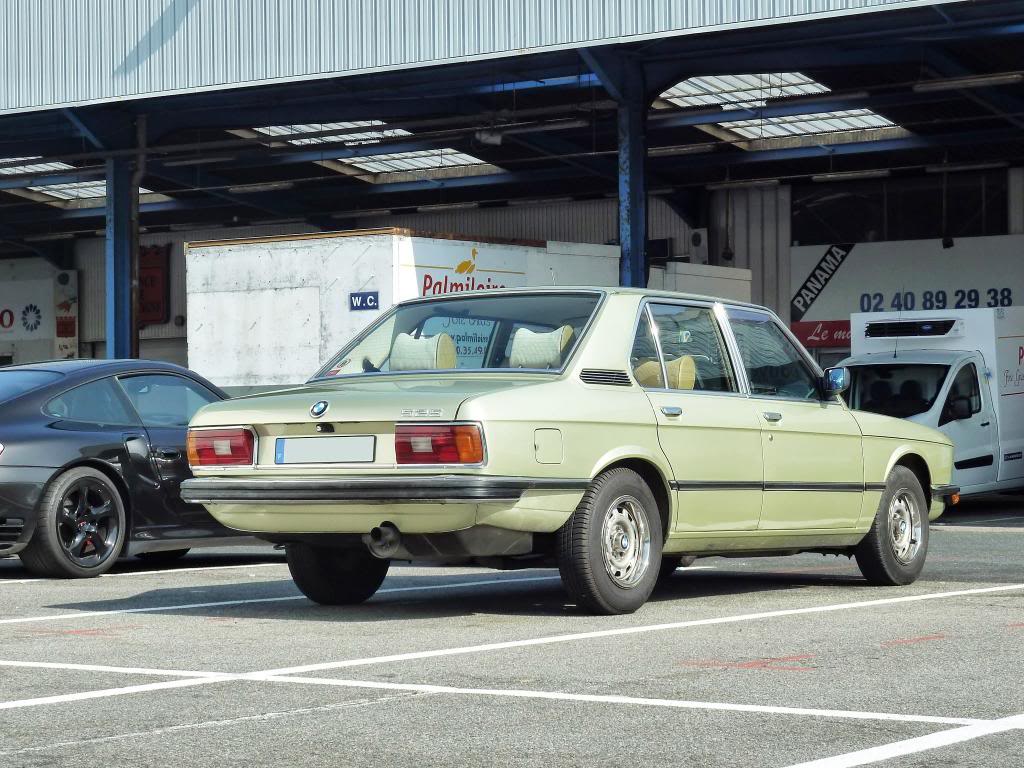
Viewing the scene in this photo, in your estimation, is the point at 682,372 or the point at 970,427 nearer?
the point at 682,372

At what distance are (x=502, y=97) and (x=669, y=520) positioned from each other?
21.5 m

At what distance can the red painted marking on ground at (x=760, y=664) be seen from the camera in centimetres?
616

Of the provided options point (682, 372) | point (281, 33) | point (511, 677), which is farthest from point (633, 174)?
point (511, 677)

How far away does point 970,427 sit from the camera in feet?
61.5

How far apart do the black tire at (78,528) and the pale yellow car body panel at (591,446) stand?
2.66m

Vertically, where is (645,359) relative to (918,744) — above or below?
above

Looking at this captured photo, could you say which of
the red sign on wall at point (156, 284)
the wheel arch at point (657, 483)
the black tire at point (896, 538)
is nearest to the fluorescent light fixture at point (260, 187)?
the red sign on wall at point (156, 284)

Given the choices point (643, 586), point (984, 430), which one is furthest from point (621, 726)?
point (984, 430)

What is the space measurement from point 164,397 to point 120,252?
66.5 feet

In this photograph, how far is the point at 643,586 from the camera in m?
7.99

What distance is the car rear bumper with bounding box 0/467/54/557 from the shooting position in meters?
10.2

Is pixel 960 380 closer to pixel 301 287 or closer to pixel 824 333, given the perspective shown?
pixel 301 287

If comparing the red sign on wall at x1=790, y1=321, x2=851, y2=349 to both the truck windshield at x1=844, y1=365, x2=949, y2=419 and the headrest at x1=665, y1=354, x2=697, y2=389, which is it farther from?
the headrest at x1=665, y1=354, x2=697, y2=389

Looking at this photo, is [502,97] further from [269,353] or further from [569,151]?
[269,353]
